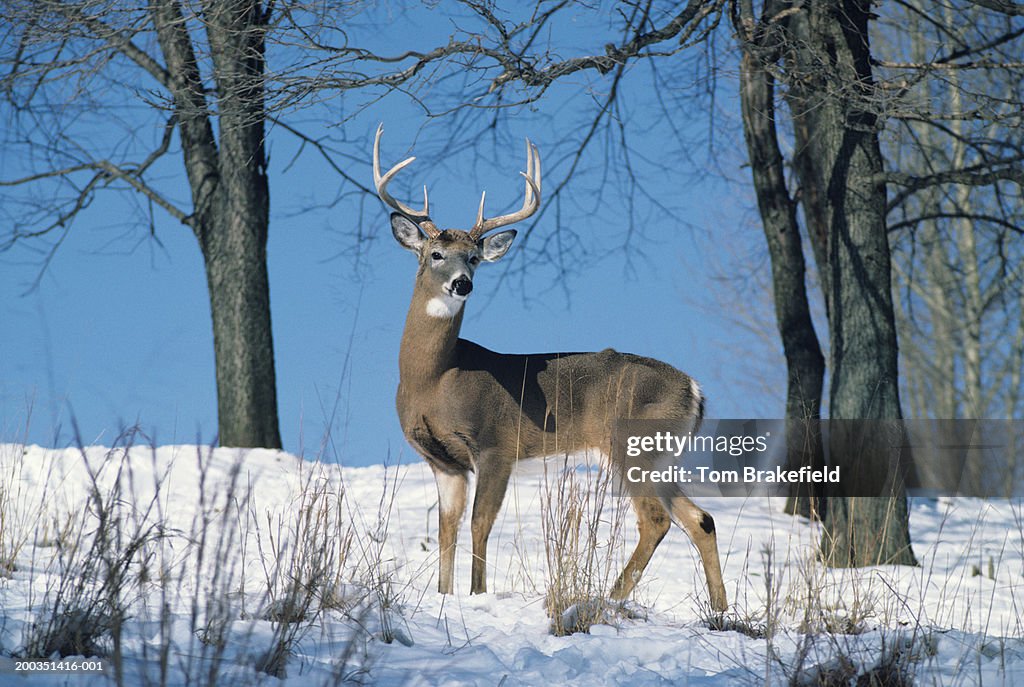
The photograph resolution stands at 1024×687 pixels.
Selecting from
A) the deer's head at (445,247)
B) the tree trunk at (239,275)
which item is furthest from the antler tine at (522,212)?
the tree trunk at (239,275)

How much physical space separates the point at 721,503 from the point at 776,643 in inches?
264

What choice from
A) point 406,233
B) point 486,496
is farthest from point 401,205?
point 486,496

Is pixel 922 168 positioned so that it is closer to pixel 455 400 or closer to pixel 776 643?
pixel 455 400

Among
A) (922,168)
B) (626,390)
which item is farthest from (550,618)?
(922,168)

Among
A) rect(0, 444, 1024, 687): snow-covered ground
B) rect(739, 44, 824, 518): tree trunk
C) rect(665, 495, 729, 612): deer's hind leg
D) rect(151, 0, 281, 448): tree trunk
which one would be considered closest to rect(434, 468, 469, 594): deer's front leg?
rect(0, 444, 1024, 687): snow-covered ground

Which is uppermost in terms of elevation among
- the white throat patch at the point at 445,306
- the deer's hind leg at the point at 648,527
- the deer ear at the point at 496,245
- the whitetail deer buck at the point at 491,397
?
the deer ear at the point at 496,245

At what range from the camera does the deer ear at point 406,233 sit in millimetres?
6941

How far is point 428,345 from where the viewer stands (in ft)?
22.8

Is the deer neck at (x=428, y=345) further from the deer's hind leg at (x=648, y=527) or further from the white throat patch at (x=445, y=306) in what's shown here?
the deer's hind leg at (x=648, y=527)

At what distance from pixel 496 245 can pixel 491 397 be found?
1053 millimetres

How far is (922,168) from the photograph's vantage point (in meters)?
18.6

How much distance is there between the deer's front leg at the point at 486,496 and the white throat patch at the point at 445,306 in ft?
3.41

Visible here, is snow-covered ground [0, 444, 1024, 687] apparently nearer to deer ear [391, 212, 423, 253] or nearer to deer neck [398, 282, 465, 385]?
deer neck [398, 282, 465, 385]

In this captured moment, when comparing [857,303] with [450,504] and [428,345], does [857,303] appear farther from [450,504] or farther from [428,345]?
[450,504]
